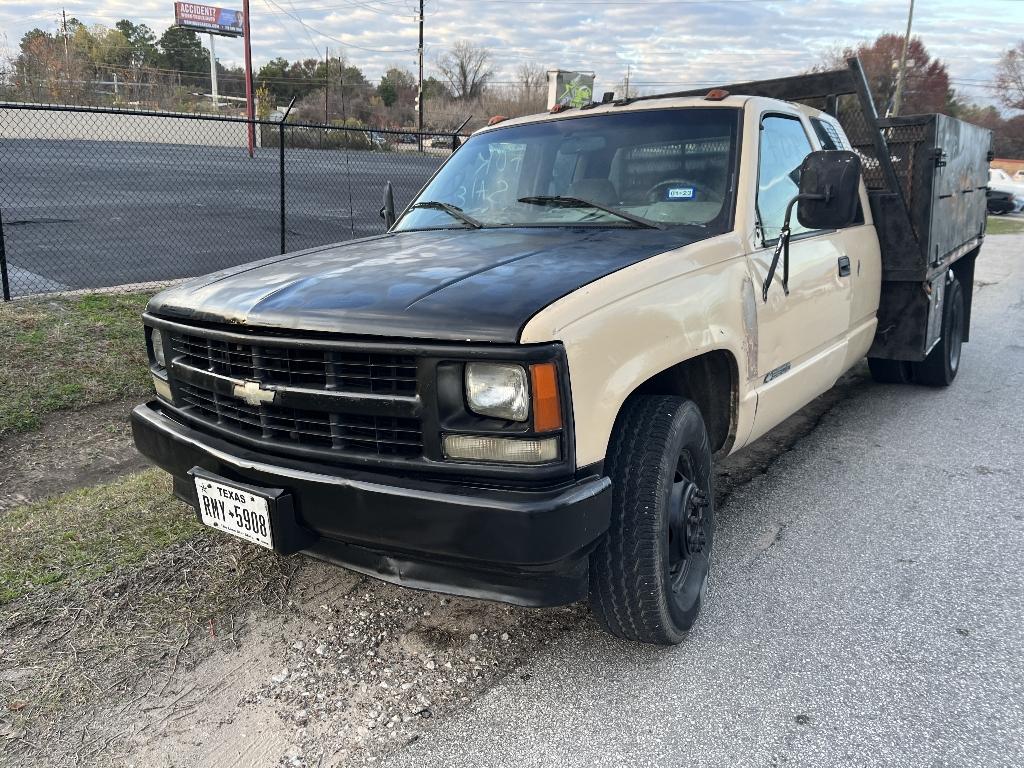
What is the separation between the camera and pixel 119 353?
582 cm

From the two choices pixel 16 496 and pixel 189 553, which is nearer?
pixel 189 553

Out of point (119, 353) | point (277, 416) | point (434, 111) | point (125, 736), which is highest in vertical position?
point (434, 111)

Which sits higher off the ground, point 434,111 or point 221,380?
point 434,111

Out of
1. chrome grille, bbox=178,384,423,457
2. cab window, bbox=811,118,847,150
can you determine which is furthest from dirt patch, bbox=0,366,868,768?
cab window, bbox=811,118,847,150

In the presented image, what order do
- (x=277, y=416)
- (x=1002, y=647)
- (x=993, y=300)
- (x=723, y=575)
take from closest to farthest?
(x=277, y=416), (x=1002, y=647), (x=723, y=575), (x=993, y=300)

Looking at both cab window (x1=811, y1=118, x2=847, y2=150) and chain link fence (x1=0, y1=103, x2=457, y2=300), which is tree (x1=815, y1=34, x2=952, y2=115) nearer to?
chain link fence (x1=0, y1=103, x2=457, y2=300)

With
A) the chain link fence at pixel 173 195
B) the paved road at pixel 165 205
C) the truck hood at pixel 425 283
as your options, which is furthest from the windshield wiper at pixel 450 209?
the paved road at pixel 165 205

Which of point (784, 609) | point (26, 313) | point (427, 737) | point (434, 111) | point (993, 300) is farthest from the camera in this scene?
point (434, 111)

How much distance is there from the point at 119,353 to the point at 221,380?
12.3ft

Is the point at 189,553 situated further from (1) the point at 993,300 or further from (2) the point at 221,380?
(1) the point at 993,300

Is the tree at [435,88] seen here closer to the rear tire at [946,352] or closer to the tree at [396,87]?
the tree at [396,87]

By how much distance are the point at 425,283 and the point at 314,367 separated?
429 millimetres

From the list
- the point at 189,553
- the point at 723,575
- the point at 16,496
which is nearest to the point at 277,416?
the point at 189,553

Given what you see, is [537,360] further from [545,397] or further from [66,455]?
[66,455]
